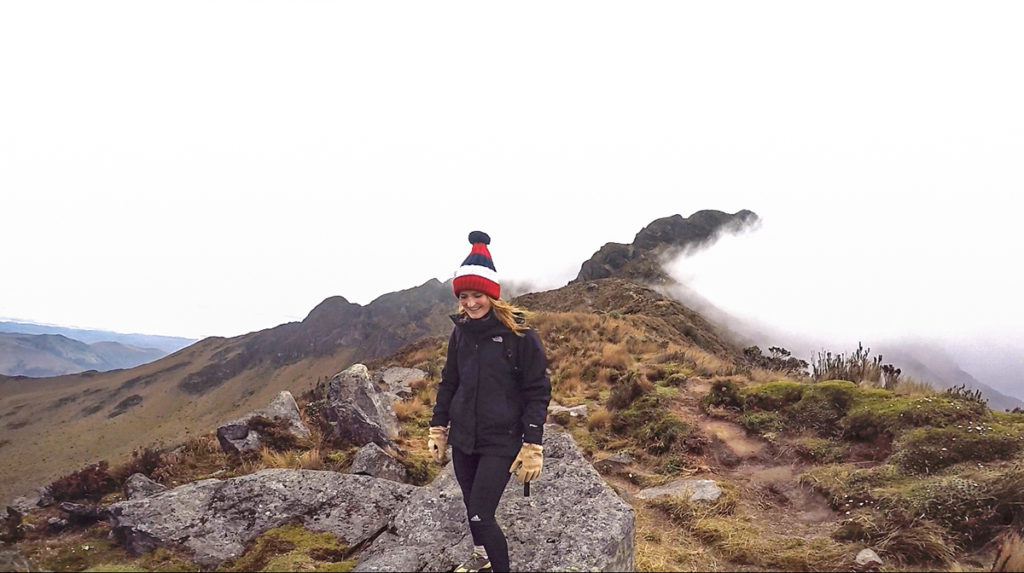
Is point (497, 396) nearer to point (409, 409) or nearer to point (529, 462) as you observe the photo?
point (529, 462)

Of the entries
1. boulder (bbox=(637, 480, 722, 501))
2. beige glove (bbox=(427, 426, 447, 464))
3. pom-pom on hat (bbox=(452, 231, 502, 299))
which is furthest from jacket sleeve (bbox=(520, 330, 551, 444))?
boulder (bbox=(637, 480, 722, 501))

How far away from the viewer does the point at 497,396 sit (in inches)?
150

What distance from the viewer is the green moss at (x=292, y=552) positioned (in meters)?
4.39

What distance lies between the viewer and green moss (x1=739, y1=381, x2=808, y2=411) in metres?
9.80

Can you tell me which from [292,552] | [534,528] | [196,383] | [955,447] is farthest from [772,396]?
[196,383]

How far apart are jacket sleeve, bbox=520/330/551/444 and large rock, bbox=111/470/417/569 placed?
8.93 ft

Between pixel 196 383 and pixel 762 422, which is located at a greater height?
pixel 762 422

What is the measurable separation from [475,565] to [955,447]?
6531mm

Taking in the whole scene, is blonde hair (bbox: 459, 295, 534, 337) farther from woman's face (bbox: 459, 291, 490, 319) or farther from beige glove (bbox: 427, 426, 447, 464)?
beige glove (bbox: 427, 426, 447, 464)

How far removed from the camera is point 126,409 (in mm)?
118438

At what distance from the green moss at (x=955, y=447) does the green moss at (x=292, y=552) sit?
23.2ft

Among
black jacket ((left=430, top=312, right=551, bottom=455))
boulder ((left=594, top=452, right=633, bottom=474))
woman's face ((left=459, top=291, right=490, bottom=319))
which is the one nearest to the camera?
black jacket ((left=430, top=312, right=551, bottom=455))

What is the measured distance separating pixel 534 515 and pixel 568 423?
6.65m

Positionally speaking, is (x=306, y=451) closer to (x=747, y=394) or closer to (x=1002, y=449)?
(x=747, y=394)
